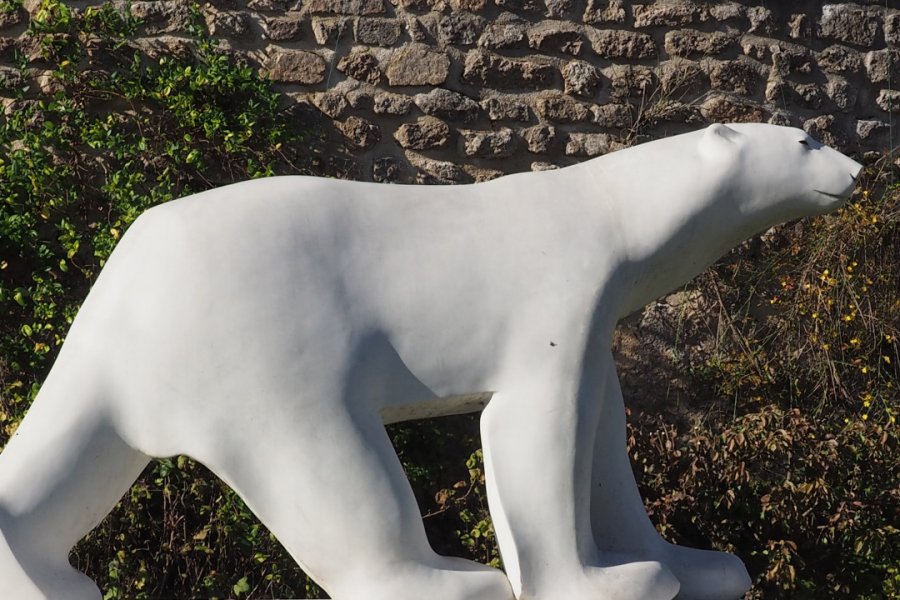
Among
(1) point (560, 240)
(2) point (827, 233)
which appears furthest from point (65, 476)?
(2) point (827, 233)

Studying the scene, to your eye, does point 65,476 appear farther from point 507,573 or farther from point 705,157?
point 705,157

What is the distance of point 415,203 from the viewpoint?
2.25 m

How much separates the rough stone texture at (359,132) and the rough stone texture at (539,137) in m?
0.58

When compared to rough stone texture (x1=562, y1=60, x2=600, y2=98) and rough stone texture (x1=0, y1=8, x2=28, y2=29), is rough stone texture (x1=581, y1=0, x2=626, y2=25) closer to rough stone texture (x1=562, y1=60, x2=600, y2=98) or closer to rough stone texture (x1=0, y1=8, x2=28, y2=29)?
rough stone texture (x1=562, y1=60, x2=600, y2=98)

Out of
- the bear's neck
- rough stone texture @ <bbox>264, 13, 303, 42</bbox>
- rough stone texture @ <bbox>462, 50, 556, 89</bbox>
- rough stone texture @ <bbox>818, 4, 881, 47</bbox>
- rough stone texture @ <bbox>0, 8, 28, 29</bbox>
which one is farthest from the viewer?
rough stone texture @ <bbox>818, 4, 881, 47</bbox>

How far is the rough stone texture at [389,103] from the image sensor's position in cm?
424

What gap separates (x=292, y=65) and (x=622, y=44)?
1282 mm

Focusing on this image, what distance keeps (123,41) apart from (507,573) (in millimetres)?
2722

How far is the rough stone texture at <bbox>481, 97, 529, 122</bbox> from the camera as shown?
4.30m

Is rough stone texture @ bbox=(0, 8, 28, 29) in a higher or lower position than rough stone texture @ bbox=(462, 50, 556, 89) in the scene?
higher

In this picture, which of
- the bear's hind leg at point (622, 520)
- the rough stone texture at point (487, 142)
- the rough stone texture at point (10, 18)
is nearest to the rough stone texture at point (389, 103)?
the rough stone texture at point (487, 142)

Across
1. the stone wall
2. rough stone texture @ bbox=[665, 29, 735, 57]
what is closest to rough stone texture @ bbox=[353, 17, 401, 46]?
the stone wall

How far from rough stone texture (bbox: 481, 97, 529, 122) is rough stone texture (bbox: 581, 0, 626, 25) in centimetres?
43

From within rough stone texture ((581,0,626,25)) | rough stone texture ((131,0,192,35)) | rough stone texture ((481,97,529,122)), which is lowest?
rough stone texture ((481,97,529,122))
